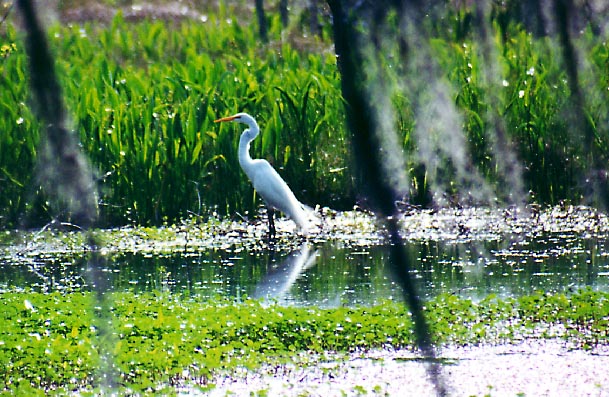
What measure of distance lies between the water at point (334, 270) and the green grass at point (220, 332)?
84cm

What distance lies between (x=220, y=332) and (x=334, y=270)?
2748 millimetres

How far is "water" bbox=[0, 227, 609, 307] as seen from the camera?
7684mm

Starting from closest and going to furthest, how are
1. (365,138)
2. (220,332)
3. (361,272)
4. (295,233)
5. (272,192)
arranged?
(365,138), (220,332), (361,272), (272,192), (295,233)

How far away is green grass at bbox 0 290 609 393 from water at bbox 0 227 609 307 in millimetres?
841

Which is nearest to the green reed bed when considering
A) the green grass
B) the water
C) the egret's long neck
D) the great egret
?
the egret's long neck

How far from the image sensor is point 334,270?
8523mm

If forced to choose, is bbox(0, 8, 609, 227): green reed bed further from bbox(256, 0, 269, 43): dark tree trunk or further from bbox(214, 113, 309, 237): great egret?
bbox(256, 0, 269, 43): dark tree trunk

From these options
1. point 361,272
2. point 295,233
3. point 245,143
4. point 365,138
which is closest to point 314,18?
point 365,138

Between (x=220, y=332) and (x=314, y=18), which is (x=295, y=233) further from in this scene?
(x=314, y=18)

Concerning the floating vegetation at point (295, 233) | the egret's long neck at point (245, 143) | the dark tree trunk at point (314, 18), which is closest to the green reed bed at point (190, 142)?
the floating vegetation at point (295, 233)

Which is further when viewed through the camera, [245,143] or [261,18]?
[245,143]

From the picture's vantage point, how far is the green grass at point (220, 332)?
512cm

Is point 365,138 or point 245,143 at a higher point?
point 365,138

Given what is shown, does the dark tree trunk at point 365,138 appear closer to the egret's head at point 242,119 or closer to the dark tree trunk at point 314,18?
the dark tree trunk at point 314,18
